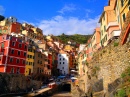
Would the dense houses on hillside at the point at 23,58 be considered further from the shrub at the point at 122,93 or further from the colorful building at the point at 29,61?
the shrub at the point at 122,93

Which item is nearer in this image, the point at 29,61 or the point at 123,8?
the point at 123,8

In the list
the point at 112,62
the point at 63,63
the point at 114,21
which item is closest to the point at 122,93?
the point at 112,62

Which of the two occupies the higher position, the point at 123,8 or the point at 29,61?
the point at 123,8

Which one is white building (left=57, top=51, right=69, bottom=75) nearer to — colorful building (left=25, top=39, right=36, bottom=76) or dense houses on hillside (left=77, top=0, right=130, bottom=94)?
colorful building (left=25, top=39, right=36, bottom=76)

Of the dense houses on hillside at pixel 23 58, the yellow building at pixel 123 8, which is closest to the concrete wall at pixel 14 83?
the dense houses on hillside at pixel 23 58

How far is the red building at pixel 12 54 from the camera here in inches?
2119

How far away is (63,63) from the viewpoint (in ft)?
311

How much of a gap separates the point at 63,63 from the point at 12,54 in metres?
42.2

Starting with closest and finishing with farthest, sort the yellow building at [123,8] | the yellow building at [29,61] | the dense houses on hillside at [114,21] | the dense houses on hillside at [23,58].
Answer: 1. the dense houses on hillside at [114,21]
2. the yellow building at [123,8]
3. the dense houses on hillside at [23,58]
4. the yellow building at [29,61]

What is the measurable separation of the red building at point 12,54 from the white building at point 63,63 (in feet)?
116

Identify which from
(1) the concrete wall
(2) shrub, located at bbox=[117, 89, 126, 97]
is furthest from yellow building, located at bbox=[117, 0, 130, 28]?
(1) the concrete wall

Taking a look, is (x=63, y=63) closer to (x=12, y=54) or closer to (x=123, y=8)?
(x=12, y=54)

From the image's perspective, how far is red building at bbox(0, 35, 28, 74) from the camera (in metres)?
A: 53.8

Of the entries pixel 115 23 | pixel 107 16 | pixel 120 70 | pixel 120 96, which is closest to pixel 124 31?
pixel 120 70
